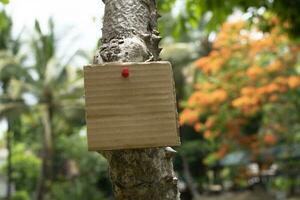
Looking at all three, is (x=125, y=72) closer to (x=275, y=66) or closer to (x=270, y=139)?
(x=275, y=66)

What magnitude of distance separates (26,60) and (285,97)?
12.1 meters

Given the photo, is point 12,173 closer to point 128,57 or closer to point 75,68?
point 75,68

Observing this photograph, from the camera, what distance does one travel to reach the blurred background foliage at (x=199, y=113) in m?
14.6

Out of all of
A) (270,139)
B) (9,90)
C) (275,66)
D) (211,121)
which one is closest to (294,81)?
(275,66)

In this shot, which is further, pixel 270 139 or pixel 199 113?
pixel 199 113

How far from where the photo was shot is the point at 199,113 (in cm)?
1673

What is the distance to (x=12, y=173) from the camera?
2442 centimetres

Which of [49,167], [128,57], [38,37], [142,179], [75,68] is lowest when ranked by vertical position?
[49,167]

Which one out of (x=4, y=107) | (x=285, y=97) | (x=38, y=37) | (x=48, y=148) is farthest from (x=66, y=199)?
(x=285, y=97)

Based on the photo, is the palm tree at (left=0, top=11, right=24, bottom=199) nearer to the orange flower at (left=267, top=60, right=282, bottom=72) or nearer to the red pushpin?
the orange flower at (left=267, top=60, right=282, bottom=72)

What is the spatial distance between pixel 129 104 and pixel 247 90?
1341cm

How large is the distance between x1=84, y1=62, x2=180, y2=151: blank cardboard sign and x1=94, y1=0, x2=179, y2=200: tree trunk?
6 centimetres

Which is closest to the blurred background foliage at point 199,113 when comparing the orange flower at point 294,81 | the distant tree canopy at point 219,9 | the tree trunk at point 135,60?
the orange flower at point 294,81

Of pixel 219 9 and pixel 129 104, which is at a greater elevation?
pixel 219 9
